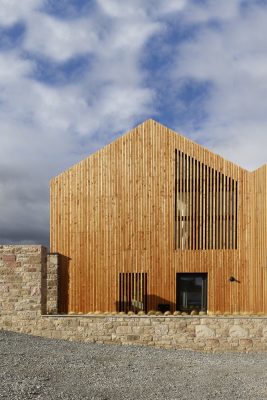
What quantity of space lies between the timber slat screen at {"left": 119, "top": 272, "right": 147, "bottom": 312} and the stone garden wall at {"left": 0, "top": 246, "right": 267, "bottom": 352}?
12.2ft

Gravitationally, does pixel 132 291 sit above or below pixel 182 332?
above

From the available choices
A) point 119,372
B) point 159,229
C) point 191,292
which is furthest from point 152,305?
point 119,372

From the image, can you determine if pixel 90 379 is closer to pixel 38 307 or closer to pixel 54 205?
pixel 38 307

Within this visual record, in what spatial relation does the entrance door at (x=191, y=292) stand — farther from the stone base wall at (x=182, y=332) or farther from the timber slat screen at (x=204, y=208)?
the stone base wall at (x=182, y=332)

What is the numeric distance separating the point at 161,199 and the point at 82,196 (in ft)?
10.7

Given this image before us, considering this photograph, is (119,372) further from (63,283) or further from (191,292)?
(63,283)

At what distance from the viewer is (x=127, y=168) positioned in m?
21.2

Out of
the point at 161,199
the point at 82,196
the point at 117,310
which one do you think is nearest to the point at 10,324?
the point at 117,310

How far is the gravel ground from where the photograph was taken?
9898mm

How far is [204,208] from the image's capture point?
2062 cm

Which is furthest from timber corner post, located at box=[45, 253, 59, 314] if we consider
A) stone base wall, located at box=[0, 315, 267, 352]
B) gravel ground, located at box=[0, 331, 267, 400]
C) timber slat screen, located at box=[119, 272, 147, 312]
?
gravel ground, located at box=[0, 331, 267, 400]

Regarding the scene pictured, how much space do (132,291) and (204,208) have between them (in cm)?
438

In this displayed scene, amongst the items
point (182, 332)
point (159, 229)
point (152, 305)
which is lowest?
point (182, 332)

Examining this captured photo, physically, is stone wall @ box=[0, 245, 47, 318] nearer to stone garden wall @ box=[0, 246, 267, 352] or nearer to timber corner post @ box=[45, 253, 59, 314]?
stone garden wall @ box=[0, 246, 267, 352]
